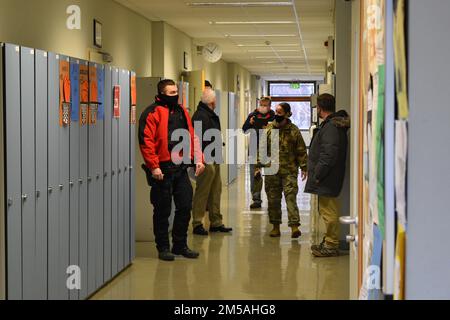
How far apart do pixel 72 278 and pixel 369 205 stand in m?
3.44

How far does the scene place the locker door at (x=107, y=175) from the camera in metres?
6.20

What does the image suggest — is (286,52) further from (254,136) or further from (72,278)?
(72,278)

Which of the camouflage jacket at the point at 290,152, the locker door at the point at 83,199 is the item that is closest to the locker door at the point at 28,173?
the locker door at the point at 83,199

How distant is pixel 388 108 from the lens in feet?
6.11

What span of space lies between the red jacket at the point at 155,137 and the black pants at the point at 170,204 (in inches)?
7.1

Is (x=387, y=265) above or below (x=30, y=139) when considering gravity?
below

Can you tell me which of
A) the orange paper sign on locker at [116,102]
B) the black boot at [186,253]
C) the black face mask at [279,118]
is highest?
the orange paper sign on locker at [116,102]

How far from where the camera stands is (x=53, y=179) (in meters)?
5.00

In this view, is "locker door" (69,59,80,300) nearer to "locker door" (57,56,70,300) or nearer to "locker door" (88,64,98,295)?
"locker door" (57,56,70,300)

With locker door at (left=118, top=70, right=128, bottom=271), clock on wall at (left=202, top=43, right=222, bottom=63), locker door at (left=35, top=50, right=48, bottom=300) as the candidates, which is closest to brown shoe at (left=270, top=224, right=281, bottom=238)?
locker door at (left=118, top=70, right=128, bottom=271)

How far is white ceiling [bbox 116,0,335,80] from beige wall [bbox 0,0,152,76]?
0.27 meters

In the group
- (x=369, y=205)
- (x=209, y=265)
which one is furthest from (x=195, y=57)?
(x=369, y=205)

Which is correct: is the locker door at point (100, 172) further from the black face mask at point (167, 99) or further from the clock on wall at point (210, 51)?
the clock on wall at point (210, 51)

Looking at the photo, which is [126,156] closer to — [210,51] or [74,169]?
[74,169]
